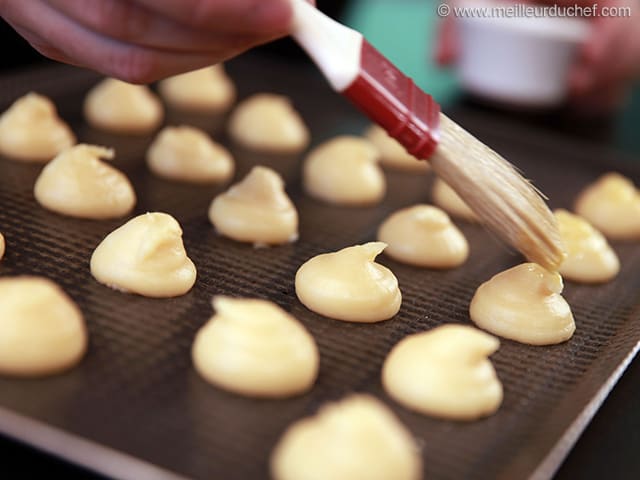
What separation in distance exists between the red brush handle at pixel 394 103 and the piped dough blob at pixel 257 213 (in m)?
0.46

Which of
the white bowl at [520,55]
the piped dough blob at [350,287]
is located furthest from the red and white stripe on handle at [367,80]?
the white bowl at [520,55]

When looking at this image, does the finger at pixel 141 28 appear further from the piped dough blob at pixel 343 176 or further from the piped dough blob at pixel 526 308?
the piped dough blob at pixel 343 176

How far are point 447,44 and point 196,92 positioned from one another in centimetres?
113

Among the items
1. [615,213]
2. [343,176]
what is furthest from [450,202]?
[615,213]

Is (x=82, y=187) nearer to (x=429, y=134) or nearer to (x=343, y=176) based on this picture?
(x=343, y=176)

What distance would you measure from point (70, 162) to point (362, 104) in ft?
2.30

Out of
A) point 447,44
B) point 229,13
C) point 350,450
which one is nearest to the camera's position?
point 350,450

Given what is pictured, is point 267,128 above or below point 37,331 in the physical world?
below

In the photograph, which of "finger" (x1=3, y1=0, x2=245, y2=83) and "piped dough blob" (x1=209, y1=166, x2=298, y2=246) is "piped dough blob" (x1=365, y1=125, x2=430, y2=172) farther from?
"finger" (x1=3, y1=0, x2=245, y2=83)

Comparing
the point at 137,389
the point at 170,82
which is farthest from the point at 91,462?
the point at 170,82

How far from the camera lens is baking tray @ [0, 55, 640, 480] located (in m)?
1.15

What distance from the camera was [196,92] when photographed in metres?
2.58

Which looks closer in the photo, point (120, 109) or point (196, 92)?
point (120, 109)

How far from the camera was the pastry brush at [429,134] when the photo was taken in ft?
4.47
